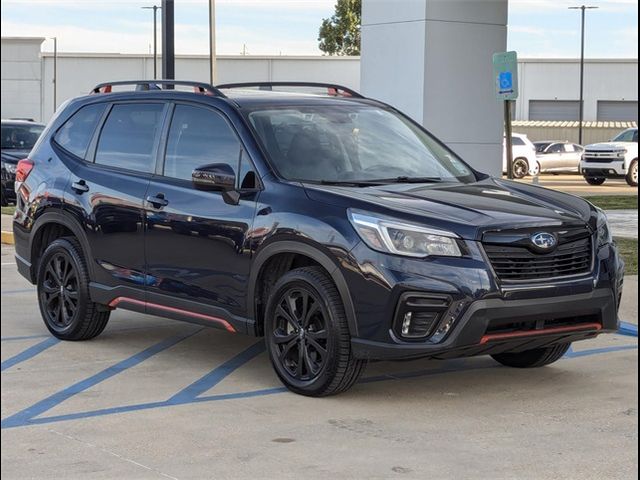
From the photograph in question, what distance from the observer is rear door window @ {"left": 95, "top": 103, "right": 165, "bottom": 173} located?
8.22 metres

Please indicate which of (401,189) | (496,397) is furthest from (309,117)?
(496,397)

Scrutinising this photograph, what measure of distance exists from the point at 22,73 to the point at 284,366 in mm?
73965

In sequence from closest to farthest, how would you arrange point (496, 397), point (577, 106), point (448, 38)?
1. point (496, 397)
2. point (448, 38)
3. point (577, 106)

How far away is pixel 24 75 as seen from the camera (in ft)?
255

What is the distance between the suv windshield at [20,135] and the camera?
2223 centimetres

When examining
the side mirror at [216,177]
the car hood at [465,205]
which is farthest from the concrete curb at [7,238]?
the car hood at [465,205]

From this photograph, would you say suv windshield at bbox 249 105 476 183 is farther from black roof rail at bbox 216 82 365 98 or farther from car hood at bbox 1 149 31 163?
car hood at bbox 1 149 31 163

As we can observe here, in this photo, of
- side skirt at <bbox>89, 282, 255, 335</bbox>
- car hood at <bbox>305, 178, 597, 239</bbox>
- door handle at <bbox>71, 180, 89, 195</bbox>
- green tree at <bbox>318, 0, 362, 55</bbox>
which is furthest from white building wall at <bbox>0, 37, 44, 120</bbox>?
car hood at <bbox>305, 178, 597, 239</bbox>

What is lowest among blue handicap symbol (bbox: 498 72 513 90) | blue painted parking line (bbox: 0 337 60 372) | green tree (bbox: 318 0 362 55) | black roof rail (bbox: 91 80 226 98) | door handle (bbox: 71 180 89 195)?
blue painted parking line (bbox: 0 337 60 372)

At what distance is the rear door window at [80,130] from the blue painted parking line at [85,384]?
1.47m

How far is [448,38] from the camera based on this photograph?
48.0 ft

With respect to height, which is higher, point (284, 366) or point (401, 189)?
point (401, 189)

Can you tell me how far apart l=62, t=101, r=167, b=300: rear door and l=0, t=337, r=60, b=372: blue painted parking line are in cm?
64

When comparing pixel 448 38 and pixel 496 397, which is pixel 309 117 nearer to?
pixel 496 397
